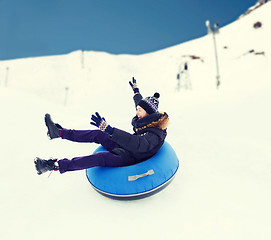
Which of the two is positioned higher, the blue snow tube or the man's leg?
the man's leg

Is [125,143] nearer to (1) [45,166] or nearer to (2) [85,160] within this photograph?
(2) [85,160]

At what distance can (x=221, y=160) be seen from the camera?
362 cm

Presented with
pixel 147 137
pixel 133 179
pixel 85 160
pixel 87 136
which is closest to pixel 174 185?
pixel 133 179

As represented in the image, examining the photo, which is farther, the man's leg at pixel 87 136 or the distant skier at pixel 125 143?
the man's leg at pixel 87 136

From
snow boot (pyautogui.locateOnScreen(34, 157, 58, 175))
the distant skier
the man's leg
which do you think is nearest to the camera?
the distant skier

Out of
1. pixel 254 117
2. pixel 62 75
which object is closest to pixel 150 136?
pixel 254 117

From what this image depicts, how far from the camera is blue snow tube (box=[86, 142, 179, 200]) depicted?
227cm

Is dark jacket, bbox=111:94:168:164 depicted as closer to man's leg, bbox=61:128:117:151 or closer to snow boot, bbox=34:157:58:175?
man's leg, bbox=61:128:117:151

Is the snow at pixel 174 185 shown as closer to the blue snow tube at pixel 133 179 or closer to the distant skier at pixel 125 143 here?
the blue snow tube at pixel 133 179

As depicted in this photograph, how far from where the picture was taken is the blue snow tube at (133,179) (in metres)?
2.27

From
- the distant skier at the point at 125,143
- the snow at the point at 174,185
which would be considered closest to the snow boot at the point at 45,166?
the distant skier at the point at 125,143

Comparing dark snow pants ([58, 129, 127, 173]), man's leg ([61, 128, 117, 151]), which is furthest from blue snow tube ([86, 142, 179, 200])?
man's leg ([61, 128, 117, 151])

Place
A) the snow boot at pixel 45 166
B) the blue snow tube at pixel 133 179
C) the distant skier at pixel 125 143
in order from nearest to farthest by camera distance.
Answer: the distant skier at pixel 125 143, the blue snow tube at pixel 133 179, the snow boot at pixel 45 166

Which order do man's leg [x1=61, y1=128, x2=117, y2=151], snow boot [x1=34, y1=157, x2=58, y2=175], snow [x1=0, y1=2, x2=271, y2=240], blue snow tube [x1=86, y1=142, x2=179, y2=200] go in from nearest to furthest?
snow [x1=0, y1=2, x2=271, y2=240], blue snow tube [x1=86, y1=142, x2=179, y2=200], snow boot [x1=34, y1=157, x2=58, y2=175], man's leg [x1=61, y1=128, x2=117, y2=151]
